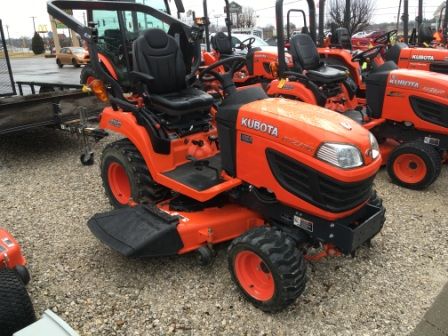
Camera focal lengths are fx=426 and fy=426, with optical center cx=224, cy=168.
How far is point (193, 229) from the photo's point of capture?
2.74 metres

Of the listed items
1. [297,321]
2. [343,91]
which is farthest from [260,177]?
[343,91]

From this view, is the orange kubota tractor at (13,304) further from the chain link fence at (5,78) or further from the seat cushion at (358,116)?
the chain link fence at (5,78)

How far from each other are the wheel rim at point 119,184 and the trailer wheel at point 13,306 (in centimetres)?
149

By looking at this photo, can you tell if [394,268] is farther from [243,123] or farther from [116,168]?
[116,168]

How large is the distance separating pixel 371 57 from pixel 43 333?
541cm

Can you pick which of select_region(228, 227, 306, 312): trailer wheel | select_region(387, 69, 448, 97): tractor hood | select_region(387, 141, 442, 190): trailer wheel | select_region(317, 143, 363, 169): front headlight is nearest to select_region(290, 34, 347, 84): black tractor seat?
select_region(387, 69, 448, 97): tractor hood

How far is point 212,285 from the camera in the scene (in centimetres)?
273

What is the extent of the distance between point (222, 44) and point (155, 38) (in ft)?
18.9

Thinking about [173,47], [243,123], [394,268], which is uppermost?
[173,47]

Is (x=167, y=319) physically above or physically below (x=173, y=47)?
below

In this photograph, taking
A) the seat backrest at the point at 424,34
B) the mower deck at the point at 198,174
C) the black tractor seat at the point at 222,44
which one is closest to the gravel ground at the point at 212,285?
the mower deck at the point at 198,174

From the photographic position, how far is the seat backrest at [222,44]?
29.3ft

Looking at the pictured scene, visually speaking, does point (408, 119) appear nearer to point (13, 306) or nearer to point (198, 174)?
point (198, 174)

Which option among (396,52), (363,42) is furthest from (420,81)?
(363,42)
